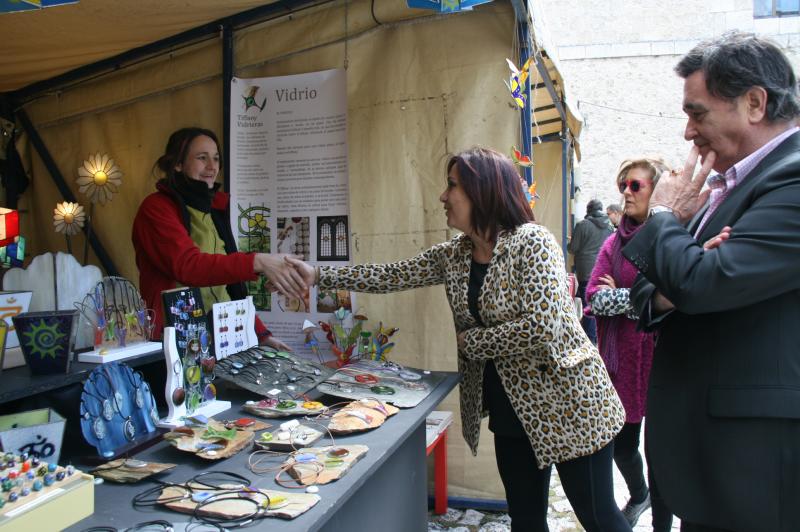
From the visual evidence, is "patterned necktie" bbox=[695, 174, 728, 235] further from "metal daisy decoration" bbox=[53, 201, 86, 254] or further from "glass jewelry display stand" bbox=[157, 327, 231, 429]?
"metal daisy decoration" bbox=[53, 201, 86, 254]

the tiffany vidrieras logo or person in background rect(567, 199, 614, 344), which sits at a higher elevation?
the tiffany vidrieras logo

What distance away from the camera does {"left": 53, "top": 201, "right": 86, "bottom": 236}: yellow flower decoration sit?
388cm

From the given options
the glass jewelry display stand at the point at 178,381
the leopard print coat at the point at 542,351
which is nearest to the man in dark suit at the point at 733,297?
the leopard print coat at the point at 542,351

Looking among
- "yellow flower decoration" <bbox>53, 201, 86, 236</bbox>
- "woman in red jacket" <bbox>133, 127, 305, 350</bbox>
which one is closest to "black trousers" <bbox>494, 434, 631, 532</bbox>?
"woman in red jacket" <bbox>133, 127, 305, 350</bbox>

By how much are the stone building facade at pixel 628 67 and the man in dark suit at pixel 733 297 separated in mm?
10943

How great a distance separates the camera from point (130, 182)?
12.5ft

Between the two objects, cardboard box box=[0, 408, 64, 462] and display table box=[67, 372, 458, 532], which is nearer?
display table box=[67, 372, 458, 532]

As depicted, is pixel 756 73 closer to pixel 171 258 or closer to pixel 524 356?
pixel 524 356

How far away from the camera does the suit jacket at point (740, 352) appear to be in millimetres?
1190

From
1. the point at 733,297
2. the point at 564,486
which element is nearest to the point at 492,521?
the point at 564,486

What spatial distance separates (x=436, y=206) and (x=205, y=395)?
5.23ft

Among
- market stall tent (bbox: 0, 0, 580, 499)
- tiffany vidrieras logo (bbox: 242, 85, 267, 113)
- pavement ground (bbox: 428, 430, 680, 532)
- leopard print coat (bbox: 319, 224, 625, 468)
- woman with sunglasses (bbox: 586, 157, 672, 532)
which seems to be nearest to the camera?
leopard print coat (bbox: 319, 224, 625, 468)

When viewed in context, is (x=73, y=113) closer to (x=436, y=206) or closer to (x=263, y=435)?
(x=436, y=206)

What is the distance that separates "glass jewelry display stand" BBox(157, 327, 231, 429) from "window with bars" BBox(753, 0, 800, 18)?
1383 cm
